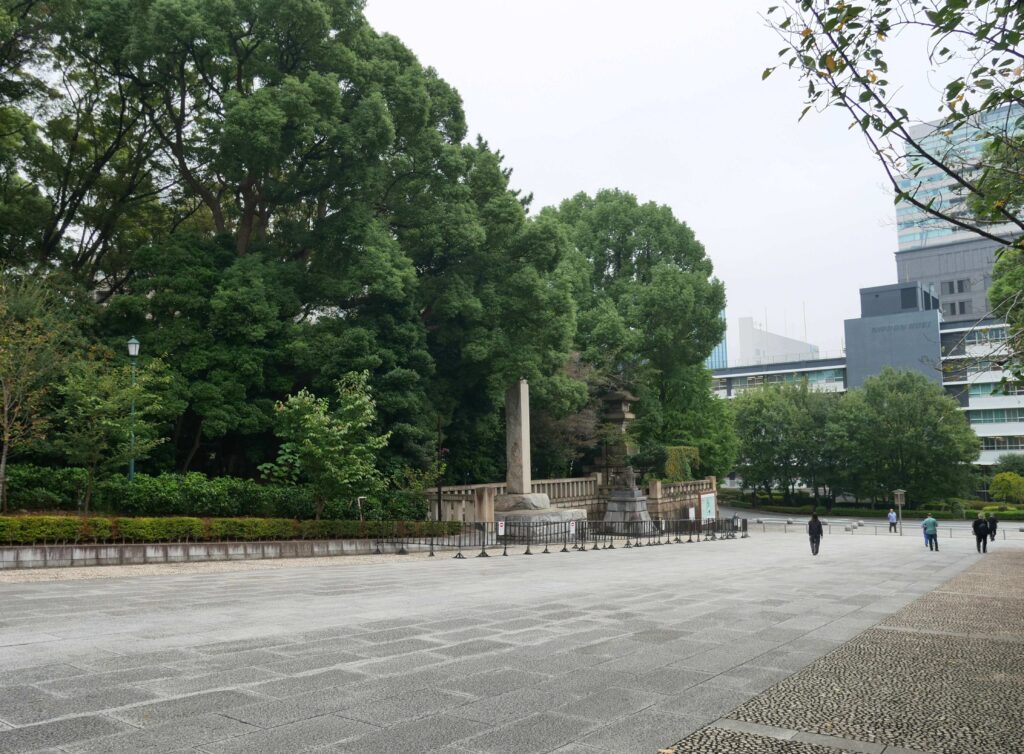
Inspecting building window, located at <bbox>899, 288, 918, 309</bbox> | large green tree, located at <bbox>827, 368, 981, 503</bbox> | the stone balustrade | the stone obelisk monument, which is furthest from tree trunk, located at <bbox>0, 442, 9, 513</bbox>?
building window, located at <bbox>899, 288, 918, 309</bbox>

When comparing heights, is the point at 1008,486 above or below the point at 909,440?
below

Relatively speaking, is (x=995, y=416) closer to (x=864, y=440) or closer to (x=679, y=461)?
(x=864, y=440)

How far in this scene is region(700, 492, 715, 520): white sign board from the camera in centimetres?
3584

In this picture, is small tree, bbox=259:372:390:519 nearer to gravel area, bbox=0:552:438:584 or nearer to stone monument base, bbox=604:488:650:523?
gravel area, bbox=0:552:438:584

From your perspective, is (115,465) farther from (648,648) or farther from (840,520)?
(840,520)

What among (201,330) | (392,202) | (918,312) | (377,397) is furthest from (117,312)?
(918,312)

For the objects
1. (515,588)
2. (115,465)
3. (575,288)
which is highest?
(575,288)

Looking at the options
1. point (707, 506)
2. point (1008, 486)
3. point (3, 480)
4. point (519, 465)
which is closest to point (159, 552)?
point (3, 480)

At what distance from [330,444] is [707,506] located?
20927 millimetres

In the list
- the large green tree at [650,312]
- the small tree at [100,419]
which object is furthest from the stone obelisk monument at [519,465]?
the small tree at [100,419]

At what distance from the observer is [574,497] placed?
38844 millimetres

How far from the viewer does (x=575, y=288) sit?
4325cm

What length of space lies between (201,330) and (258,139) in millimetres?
6755

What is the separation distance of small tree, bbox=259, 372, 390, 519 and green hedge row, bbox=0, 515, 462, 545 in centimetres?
98
